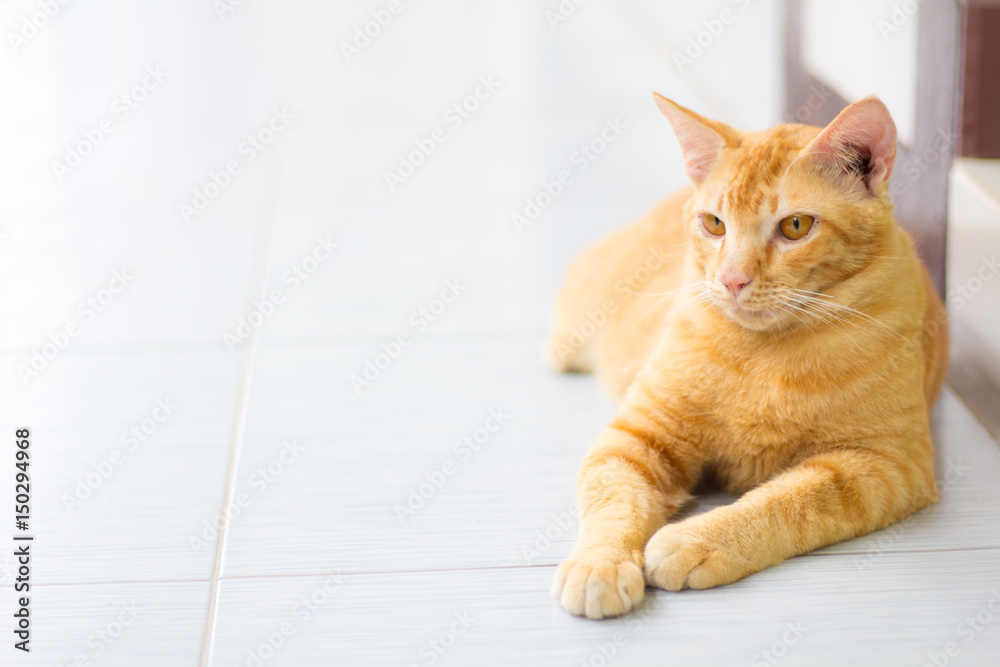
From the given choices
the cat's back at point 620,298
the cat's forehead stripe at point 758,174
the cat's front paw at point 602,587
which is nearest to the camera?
the cat's front paw at point 602,587

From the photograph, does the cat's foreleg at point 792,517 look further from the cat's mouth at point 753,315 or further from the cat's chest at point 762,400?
the cat's mouth at point 753,315

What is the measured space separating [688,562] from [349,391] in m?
0.94

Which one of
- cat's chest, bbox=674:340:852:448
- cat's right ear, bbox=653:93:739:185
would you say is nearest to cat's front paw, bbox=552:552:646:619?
cat's chest, bbox=674:340:852:448

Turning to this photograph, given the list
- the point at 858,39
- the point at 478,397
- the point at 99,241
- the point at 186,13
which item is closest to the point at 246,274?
the point at 99,241

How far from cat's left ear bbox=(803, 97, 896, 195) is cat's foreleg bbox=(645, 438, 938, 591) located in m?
0.43

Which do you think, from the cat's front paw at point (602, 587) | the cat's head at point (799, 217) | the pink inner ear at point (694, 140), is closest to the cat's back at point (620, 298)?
the pink inner ear at point (694, 140)

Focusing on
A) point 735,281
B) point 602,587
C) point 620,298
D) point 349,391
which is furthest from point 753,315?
point 349,391

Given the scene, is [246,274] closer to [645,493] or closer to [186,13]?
[645,493]

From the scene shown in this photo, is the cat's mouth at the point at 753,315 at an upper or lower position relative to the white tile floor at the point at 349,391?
upper

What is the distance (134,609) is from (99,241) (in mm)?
1651

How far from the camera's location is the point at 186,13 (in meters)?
5.24

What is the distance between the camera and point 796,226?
1.46 m

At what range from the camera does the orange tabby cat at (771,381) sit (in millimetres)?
1446

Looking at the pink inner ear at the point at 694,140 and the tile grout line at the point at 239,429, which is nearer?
the tile grout line at the point at 239,429
